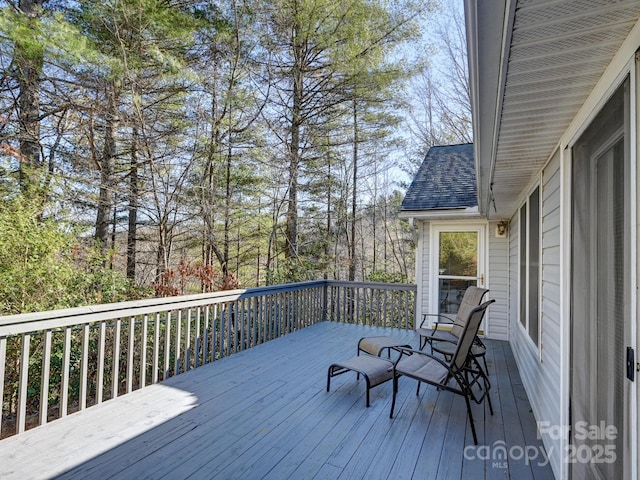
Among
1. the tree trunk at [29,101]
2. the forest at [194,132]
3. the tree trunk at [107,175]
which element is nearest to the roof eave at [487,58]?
the forest at [194,132]

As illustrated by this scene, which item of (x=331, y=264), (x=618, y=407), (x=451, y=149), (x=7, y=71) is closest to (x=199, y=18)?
(x=7, y=71)

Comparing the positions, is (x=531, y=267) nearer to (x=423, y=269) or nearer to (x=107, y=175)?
(x=423, y=269)

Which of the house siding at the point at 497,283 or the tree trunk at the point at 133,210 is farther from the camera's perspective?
the tree trunk at the point at 133,210

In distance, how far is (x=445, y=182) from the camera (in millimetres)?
6816

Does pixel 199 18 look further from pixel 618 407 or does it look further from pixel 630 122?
pixel 618 407

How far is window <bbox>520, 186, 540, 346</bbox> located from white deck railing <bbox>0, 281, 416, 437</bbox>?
8.80ft

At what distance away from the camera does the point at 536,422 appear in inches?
116

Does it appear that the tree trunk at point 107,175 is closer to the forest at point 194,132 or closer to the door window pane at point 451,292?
the forest at point 194,132

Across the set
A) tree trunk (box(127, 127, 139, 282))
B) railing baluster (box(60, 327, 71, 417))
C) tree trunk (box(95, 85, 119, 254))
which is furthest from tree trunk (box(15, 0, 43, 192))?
railing baluster (box(60, 327, 71, 417))

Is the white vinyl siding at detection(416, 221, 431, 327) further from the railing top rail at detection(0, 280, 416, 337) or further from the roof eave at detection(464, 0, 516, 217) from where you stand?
the roof eave at detection(464, 0, 516, 217)

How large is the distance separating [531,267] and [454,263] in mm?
2845

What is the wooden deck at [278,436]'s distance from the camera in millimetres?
2256

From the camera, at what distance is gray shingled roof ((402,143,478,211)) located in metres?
6.08

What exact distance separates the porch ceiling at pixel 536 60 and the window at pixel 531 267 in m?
1.14
